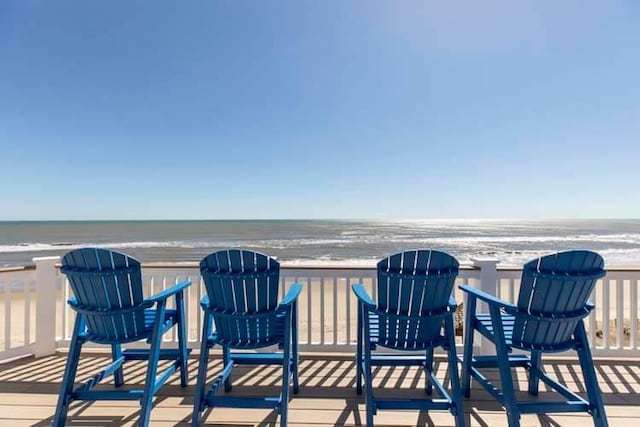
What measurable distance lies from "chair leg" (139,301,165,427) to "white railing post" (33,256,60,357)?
1.68 metres

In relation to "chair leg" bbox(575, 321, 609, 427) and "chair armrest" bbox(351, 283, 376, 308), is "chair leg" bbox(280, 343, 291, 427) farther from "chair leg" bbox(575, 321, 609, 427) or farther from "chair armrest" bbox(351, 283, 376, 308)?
"chair leg" bbox(575, 321, 609, 427)

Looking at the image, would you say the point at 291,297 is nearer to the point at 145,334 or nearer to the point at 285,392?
the point at 285,392

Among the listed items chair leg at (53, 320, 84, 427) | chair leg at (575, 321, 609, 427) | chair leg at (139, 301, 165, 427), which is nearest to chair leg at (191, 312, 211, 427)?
chair leg at (139, 301, 165, 427)

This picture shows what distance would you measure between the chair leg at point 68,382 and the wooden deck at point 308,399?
143 millimetres

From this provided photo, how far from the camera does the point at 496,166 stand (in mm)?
13656

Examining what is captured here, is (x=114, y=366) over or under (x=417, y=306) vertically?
under

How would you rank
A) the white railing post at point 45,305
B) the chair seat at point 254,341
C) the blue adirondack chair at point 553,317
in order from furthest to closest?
the white railing post at point 45,305
the chair seat at point 254,341
the blue adirondack chair at point 553,317

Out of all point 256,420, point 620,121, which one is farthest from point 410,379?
point 620,121

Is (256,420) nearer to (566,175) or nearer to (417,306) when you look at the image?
(417,306)

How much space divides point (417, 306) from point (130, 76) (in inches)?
267

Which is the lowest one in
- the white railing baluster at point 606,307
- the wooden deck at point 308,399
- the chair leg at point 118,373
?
the wooden deck at point 308,399

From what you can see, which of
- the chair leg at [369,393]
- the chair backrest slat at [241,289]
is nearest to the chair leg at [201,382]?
the chair backrest slat at [241,289]

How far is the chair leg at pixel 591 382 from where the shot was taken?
1601 mm

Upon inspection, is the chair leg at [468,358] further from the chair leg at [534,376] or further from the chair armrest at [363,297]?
the chair armrest at [363,297]
